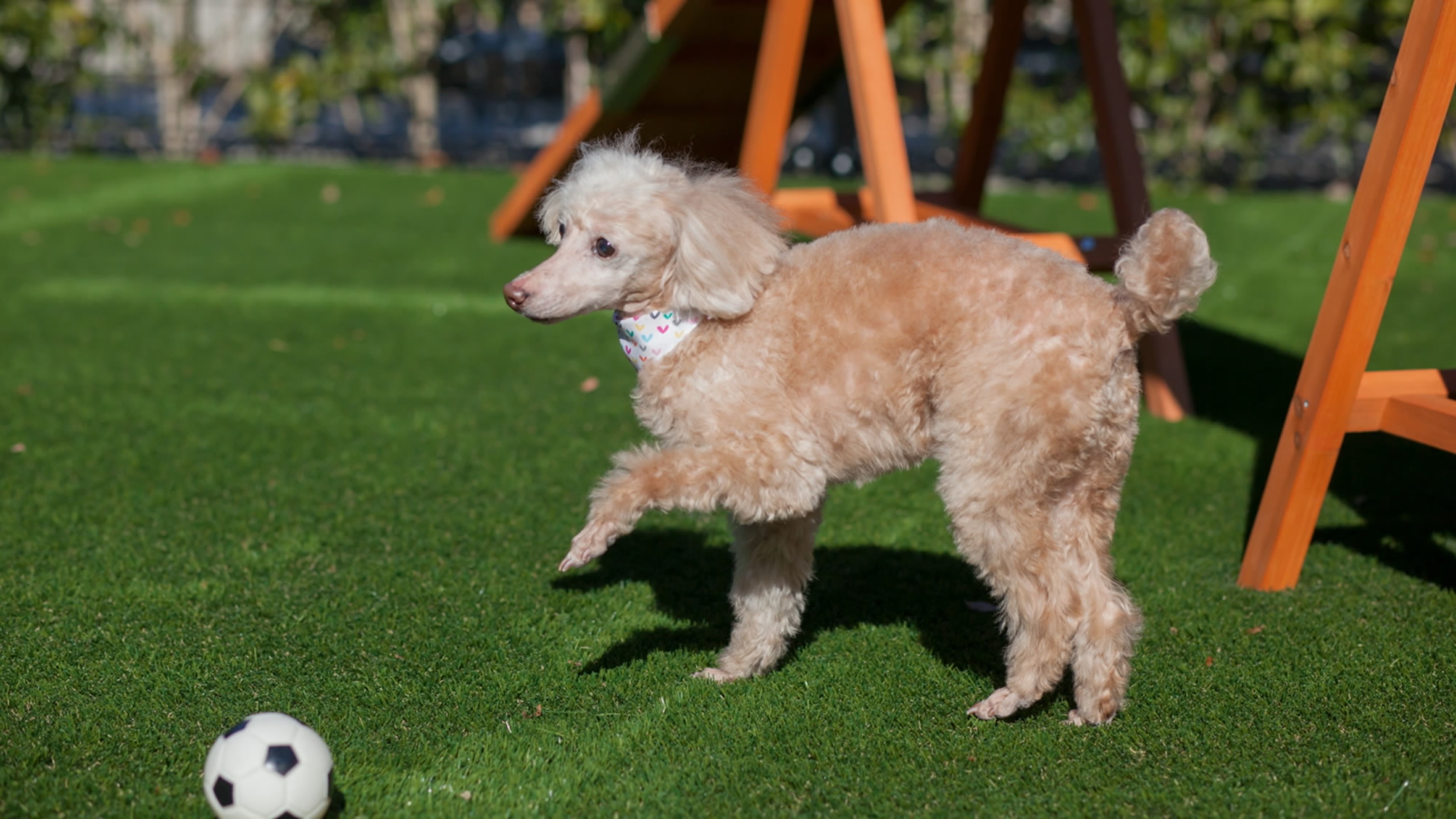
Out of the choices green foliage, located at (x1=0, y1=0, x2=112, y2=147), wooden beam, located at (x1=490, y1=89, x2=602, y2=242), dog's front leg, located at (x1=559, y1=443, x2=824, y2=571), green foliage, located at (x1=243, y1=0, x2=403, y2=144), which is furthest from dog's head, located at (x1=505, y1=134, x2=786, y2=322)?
green foliage, located at (x1=0, y1=0, x2=112, y2=147)

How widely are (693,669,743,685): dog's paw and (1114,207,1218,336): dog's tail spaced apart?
51.4 inches

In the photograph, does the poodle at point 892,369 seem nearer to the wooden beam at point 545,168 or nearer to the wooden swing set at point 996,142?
the wooden swing set at point 996,142

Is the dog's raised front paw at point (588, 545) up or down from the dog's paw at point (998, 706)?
up

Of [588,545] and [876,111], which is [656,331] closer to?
[588,545]

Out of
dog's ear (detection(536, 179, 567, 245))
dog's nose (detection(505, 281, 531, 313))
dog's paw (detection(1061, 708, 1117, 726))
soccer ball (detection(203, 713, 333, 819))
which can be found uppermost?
dog's ear (detection(536, 179, 567, 245))

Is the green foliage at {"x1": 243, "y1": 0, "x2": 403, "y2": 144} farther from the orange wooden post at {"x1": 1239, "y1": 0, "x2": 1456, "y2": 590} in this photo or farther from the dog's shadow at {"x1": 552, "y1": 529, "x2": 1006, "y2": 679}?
the orange wooden post at {"x1": 1239, "y1": 0, "x2": 1456, "y2": 590}

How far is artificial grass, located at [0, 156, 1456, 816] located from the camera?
2.68m

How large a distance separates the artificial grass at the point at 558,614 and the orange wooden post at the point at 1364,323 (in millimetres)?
202

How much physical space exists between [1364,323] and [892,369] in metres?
1.58

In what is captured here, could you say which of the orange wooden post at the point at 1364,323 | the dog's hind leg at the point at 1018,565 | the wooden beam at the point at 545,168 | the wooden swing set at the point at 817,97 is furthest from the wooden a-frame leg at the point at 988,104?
the dog's hind leg at the point at 1018,565

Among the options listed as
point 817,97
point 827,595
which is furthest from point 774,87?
point 817,97

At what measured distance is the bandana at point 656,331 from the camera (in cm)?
287

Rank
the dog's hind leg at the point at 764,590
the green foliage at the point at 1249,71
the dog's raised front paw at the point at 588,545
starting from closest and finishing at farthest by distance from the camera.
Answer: the dog's raised front paw at the point at 588,545, the dog's hind leg at the point at 764,590, the green foliage at the point at 1249,71

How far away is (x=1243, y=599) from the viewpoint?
144 inches
